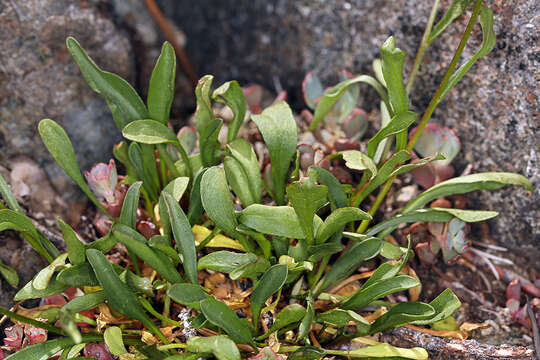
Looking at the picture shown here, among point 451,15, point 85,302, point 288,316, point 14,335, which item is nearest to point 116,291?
point 85,302

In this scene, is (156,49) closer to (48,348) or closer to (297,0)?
(297,0)

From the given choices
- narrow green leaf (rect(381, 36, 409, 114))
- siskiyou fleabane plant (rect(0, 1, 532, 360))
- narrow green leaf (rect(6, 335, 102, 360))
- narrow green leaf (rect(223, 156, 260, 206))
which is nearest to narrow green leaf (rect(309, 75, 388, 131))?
siskiyou fleabane plant (rect(0, 1, 532, 360))

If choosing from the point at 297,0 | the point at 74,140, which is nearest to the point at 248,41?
the point at 297,0

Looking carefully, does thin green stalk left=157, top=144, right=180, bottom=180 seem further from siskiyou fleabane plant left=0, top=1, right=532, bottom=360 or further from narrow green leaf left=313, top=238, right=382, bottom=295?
narrow green leaf left=313, top=238, right=382, bottom=295

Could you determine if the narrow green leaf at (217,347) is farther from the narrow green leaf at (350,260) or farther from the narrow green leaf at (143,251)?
the narrow green leaf at (350,260)

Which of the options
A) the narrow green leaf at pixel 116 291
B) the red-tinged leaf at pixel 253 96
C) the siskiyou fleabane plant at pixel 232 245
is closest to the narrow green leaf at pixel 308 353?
the siskiyou fleabane plant at pixel 232 245

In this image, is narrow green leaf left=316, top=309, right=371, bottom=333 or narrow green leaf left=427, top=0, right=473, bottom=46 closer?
narrow green leaf left=316, top=309, right=371, bottom=333
